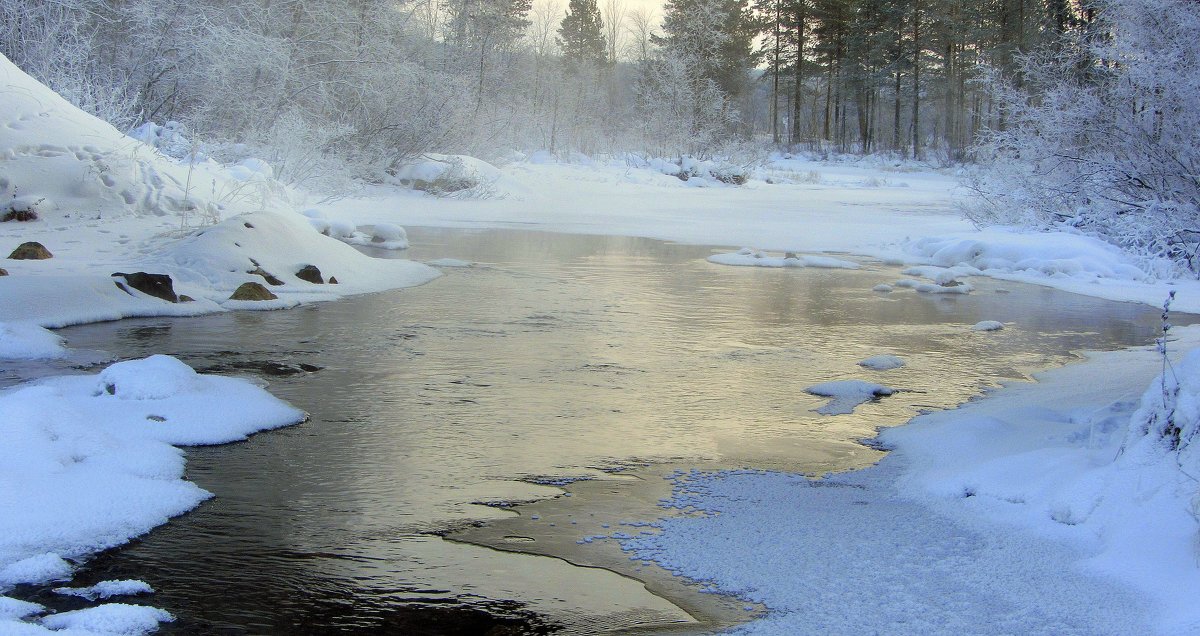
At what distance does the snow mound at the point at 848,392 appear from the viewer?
648 cm

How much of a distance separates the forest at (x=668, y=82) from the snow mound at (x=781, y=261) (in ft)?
6.15

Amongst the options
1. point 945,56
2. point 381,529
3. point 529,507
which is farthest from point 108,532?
point 945,56

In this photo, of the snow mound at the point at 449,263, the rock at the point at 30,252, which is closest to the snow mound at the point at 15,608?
the rock at the point at 30,252

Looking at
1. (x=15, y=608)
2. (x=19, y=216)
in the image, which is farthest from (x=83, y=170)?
(x=15, y=608)

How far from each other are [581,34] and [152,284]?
214 ft

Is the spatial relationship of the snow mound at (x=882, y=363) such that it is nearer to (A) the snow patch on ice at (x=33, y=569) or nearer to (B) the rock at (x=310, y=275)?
(A) the snow patch on ice at (x=33, y=569)

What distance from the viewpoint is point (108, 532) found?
405 cm

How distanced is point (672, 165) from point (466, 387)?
29665mm

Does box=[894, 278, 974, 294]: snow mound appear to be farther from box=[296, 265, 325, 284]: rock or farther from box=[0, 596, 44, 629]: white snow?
box=[0, 596, 44, 629]: white snow

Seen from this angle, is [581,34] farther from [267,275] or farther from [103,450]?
[103,450]

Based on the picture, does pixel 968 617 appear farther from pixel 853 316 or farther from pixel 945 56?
pixel 945 56

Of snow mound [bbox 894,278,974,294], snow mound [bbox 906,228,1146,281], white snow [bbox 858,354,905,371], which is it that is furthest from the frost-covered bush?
snow mound [bbox 906,228,1146,281]

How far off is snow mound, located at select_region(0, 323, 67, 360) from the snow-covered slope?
65 centimetres

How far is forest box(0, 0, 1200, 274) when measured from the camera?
569cm
